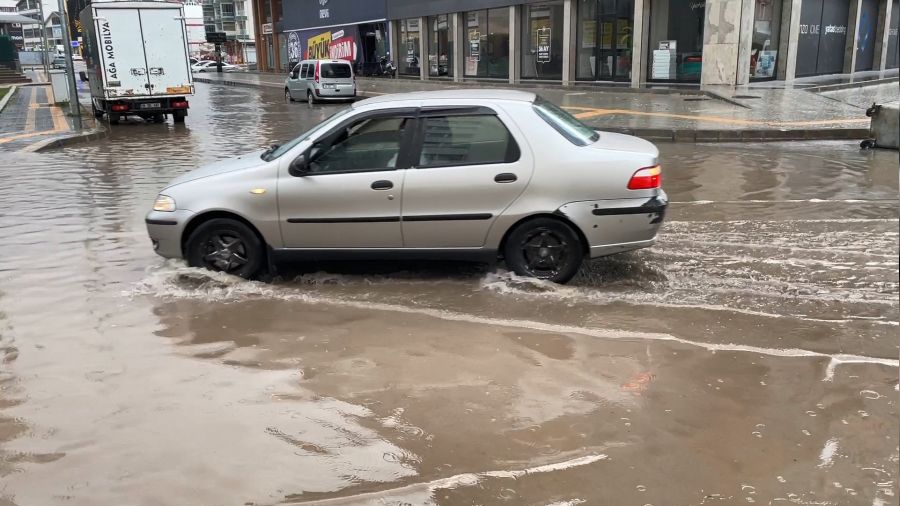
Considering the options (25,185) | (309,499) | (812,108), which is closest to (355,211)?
(309,499)

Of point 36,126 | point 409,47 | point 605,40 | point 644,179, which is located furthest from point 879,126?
point 409,47

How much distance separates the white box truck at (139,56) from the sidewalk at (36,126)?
1.20m

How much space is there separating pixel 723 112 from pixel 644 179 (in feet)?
44.9

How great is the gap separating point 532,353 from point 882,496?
2133mm

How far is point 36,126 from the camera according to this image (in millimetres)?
19828

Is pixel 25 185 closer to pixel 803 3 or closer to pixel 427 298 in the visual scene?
pixel 427 298

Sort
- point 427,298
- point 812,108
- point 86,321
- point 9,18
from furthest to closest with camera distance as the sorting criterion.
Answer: point 9,18 < point 812,108 < point 427,298 < point 86,321

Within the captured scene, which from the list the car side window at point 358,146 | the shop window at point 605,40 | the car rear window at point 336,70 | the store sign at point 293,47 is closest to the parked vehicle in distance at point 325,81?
the car rear window at point 336,70

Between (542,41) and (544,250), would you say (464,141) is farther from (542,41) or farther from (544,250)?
(542,41)

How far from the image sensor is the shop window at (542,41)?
2993 centimetres

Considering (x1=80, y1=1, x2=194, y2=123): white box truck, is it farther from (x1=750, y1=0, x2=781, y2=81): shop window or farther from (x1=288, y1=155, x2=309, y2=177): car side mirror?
(x1=750, y1=0, x2=781, y2=81): shop window

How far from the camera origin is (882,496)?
320cm

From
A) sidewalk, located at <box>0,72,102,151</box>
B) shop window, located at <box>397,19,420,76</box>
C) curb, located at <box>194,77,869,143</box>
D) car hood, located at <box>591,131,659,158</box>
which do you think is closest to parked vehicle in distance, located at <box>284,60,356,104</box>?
sidewalk, located at <box>0,72,102,151</box>

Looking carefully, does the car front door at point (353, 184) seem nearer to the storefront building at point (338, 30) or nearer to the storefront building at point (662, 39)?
the storefront building at point (662, 39)
